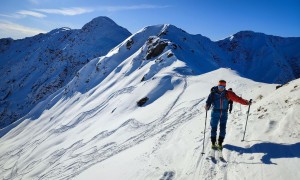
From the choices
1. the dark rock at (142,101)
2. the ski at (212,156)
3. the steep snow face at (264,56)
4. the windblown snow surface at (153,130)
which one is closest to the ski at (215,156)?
the ski at (212,156)

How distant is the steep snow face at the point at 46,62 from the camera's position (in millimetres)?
81688

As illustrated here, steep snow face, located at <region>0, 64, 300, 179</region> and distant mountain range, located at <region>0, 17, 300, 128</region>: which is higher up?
distant mountain range, located at <region>0, 17, 300, 128</region>

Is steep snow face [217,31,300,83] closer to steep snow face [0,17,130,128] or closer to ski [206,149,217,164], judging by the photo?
steep snow face [0,17,130,128]

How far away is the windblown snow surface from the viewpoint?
31.2 feet

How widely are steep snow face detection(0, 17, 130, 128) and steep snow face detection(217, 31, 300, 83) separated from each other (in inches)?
2600

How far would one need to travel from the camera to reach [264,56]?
160m

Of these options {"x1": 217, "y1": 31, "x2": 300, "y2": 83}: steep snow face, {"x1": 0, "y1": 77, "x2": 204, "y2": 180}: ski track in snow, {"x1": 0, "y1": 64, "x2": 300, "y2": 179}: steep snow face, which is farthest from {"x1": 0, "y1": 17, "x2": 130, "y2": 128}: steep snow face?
{"x1": 217, "y1": 31, "x2": 300, "y2": 83}: steep snow face

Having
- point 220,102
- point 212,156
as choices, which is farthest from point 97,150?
point 220,102

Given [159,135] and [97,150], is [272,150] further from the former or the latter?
[97,150]

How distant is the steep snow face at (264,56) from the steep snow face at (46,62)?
217ft

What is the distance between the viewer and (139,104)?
29938 millimetres

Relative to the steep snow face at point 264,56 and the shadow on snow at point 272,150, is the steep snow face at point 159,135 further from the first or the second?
the steep snow face at point 264,56

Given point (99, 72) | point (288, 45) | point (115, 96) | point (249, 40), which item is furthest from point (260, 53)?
point (115, 96)

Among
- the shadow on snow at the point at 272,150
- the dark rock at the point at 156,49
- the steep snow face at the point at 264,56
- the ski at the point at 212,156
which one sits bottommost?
the ski at the point at 212,156
